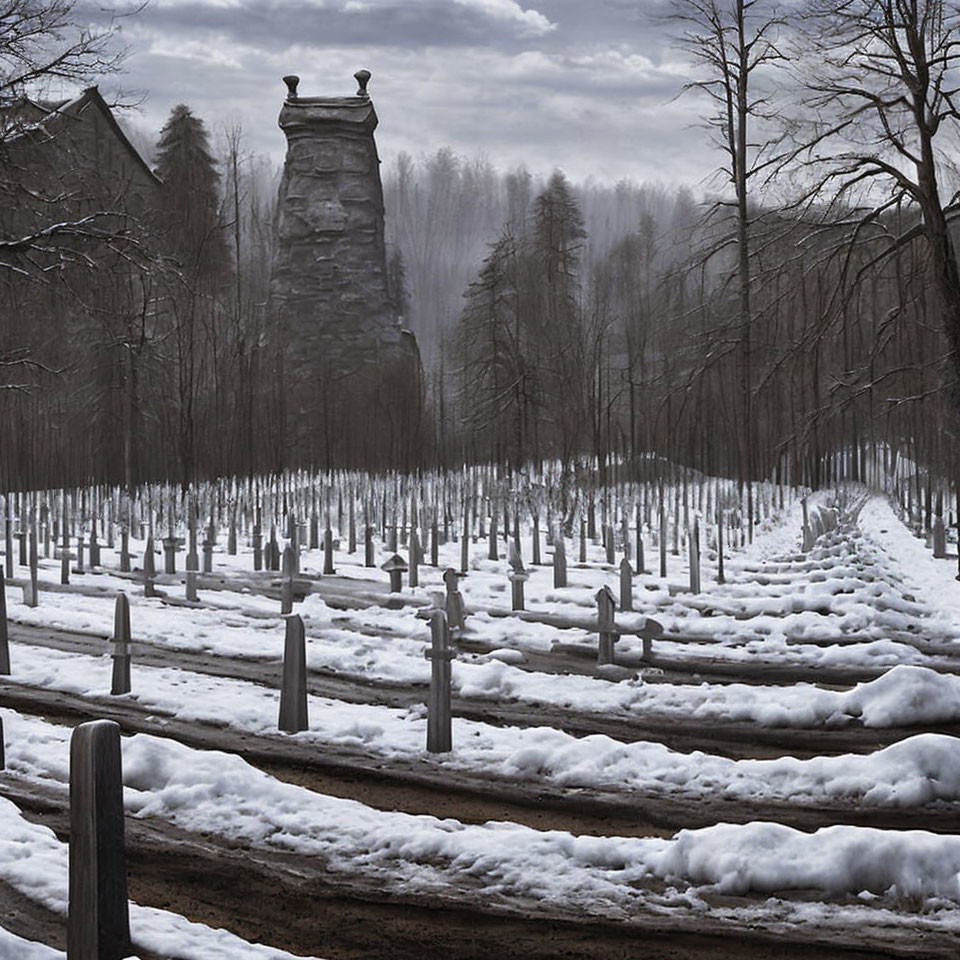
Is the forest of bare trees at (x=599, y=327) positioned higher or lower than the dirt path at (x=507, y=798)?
higher

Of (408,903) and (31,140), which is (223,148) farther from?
(408,903)

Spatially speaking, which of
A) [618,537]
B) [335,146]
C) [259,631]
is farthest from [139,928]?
[335,146]

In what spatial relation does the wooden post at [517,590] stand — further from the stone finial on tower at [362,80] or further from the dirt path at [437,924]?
the stone finial on tower at [362,80]

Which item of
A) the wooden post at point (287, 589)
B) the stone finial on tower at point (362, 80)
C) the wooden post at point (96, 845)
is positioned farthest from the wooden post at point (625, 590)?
the stone finial on tower at point (362, 80)

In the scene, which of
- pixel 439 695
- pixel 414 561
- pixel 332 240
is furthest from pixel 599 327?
pixel 332 240

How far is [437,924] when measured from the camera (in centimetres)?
457

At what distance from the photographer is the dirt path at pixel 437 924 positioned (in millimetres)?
4316

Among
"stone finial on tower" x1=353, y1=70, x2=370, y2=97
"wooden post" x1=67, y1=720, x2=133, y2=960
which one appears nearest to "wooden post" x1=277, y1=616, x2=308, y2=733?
"wooden post" x1=67, y1=720, x2=133, y2=960

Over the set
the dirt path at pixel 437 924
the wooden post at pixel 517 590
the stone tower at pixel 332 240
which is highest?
the stone tower at pixel 332 240

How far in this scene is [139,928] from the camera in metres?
4.43

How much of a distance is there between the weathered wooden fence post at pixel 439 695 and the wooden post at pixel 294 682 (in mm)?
923

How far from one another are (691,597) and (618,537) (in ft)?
24.6

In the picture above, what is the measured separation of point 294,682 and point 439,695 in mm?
1092

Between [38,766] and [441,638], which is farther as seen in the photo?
[441,638]
